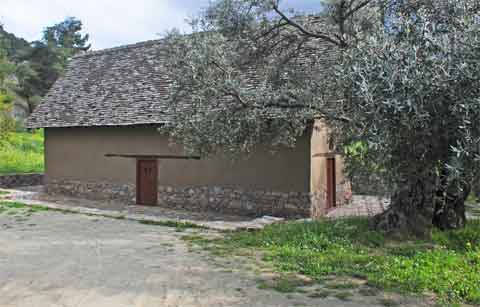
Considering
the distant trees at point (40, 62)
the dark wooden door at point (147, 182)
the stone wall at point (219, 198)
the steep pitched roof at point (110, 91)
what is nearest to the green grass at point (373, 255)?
the stone wall at point (219, 198)

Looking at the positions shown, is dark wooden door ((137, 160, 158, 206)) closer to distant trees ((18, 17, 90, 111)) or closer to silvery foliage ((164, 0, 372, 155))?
Result: silvery foliage ((164, 0, 372, 155))

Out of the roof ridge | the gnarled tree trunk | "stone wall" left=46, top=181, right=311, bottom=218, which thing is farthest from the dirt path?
the roof ridge

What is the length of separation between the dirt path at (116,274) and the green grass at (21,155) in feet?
49.1

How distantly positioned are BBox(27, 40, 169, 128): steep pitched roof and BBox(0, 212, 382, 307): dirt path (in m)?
5.90

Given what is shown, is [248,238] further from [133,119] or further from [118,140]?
[118,140]

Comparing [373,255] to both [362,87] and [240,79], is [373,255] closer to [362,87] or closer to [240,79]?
[362,87]

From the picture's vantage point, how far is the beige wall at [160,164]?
41.8 feet

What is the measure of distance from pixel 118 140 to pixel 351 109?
→ 12268 millimetres

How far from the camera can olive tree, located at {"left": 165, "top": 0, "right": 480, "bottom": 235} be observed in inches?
185

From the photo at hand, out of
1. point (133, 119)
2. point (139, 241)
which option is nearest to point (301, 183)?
point (139, 241)

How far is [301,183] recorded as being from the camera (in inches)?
494

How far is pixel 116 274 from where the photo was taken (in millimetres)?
6617

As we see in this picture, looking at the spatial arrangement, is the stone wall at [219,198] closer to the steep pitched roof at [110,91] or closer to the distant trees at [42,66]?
the steep pitched roof at [110,91]


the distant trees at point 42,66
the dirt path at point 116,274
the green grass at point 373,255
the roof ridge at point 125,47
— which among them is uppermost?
the distant trees at point 42,66
